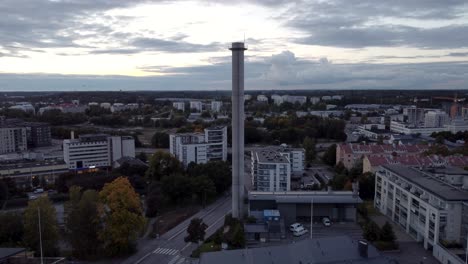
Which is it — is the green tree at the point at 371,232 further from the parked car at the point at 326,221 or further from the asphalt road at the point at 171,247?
the asphalt road at the point at 171,247

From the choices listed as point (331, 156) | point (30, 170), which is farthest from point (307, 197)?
point (30, 170)

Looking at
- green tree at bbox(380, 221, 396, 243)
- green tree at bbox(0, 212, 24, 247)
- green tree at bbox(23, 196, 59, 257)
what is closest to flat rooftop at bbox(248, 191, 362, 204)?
green tree at bbox(380, 221, 396, 243)

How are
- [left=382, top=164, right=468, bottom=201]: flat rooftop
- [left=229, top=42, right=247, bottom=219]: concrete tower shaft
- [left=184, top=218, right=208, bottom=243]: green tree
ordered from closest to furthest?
1. [left=382, top=164, right=468, bottom=201]: flat rooftop
2. [left=184, top=218, right=208, bottom=243]: green tree
3. [left=229, top=42, right=247, bottom=219]: concrete tower shaft

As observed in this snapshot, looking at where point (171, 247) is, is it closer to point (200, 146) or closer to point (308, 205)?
point (308, 205)

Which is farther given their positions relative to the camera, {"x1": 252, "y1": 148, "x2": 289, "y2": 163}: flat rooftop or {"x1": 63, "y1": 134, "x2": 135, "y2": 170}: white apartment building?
{"x1": 63, "y1": 134, "x2": 135, "y2": 170}: white apartment building

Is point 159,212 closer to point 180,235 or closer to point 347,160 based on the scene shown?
Answer: point 180,235

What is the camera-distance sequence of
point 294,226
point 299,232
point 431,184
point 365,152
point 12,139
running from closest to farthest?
point 431,184, point 299,232, point 294,226, point 365,152, point 12,139

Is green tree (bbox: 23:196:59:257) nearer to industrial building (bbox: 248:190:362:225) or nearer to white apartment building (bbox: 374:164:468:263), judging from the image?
industrial building (bbox: 248:190:362:225)

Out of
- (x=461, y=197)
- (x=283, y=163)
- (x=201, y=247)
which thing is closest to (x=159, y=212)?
(x=201, y=247)
